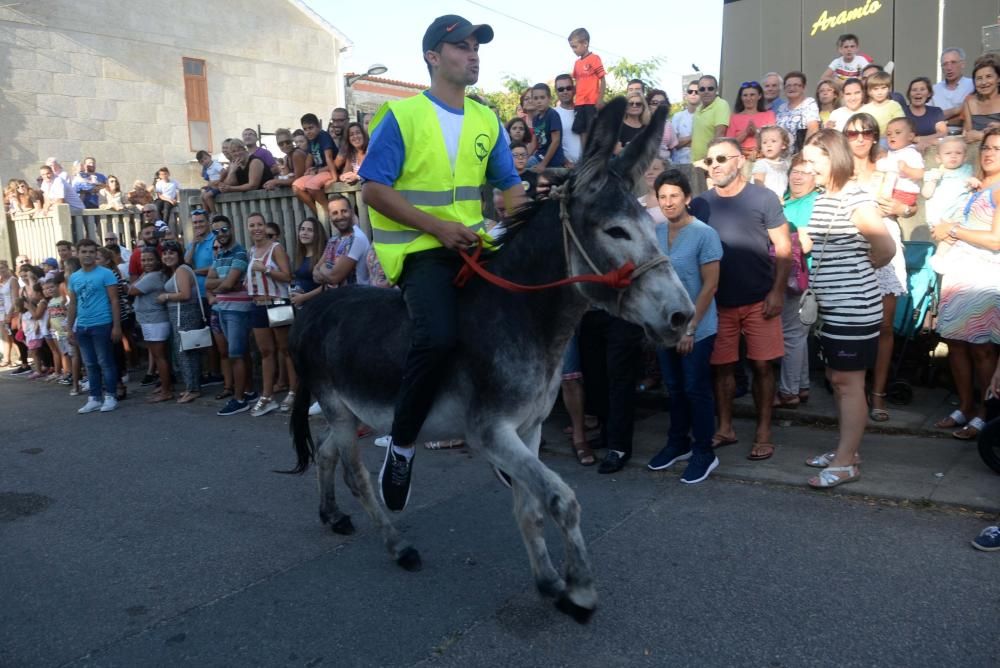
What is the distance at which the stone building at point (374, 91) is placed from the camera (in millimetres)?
29984

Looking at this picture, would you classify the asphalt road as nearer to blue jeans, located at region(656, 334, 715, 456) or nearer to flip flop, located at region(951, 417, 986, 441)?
blue jeans, located at region(656, 334, 715, 456)

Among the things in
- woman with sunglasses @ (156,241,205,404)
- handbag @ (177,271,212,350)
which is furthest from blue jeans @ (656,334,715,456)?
woman with sunglasses @ (156,241,205,404)

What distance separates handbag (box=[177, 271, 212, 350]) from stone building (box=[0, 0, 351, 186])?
13.4m

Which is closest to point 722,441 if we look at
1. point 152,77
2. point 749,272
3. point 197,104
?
point 749,272

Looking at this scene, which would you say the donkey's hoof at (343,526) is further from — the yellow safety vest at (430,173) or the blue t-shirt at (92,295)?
the blue t-shirt at (92,295)

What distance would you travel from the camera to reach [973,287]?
241 inches

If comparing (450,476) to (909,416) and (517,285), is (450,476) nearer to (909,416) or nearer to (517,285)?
(517,285)

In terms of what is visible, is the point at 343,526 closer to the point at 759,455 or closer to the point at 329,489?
the point at 329,489

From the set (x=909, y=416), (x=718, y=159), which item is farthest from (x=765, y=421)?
(x=718, y=159)

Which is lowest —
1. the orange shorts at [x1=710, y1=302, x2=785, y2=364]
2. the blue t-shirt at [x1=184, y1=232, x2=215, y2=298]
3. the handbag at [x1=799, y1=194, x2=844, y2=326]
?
the orange shorts at [x1=710, y1=302, x2=785, y2=364]

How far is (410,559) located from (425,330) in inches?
62.5

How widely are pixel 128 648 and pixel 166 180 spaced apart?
16658 mm

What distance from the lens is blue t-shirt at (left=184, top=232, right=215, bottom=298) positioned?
34.8 feet

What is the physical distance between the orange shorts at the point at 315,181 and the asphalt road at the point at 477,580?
4.41 metres
